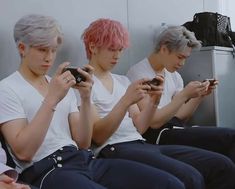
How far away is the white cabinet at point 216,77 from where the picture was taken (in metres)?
2.59

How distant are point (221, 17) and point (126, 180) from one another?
5.48 feet

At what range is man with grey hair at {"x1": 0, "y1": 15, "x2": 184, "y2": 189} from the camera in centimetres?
139

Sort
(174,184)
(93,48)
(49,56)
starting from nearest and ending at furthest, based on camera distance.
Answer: (174,184) < (49,56) < (93,48)

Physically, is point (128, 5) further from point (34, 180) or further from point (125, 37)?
point (34, 180)

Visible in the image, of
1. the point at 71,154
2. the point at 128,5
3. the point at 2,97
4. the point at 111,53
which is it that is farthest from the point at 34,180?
the point at 128,5

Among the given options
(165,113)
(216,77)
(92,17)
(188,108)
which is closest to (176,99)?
(165,113)

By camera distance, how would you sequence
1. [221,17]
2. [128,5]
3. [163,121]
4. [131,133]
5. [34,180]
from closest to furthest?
[34,180], [131,133], [163,121], [128,5], [221,17]

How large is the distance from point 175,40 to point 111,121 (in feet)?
2.68

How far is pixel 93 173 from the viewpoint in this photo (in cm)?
151

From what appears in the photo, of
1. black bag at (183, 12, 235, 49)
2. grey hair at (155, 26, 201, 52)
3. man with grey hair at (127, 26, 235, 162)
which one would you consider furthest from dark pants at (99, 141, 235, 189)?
black bag at (183, 12, 235, 49)

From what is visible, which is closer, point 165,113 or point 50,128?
point 50,128

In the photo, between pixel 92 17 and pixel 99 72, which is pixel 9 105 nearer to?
pixel 99 72

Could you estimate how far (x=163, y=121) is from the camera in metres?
2.13

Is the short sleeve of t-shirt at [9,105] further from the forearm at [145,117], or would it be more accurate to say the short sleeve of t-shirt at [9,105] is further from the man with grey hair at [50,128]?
the forearm at [145,117]
